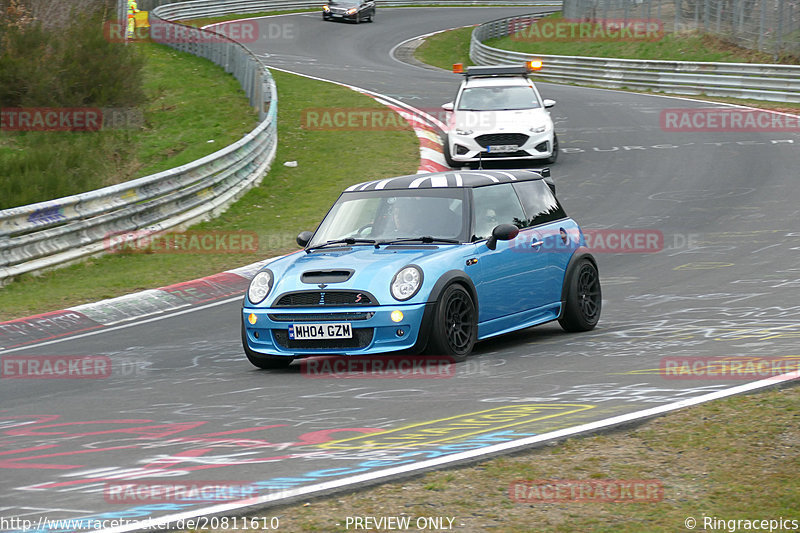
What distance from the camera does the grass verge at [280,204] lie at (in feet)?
46.5

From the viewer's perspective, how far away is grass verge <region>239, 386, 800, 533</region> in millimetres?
4875

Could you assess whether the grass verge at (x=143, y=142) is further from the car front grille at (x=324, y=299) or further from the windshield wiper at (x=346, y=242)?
the car front grille at (x=324, y=299)

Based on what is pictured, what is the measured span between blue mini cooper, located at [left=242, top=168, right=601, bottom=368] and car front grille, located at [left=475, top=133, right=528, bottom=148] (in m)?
11.2

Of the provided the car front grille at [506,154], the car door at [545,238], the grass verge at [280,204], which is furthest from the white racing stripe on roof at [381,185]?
the car front grille at [506,154]

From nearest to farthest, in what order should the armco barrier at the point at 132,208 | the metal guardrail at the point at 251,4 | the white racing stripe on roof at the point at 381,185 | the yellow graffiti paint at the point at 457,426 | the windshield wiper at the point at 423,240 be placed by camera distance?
the yellow graffiti paint at the point at 457,426 < the windshield wiper at the point at 423,240 < the white racing stripe on roof at the point at 381,185 < the armco barrier at the point at 132,208 < the metal guardrail at the point at 251,4

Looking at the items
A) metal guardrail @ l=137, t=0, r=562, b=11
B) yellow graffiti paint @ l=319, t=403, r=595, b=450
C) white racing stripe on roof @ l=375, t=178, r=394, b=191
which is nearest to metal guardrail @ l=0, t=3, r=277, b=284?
white racing stripe on roof @ l=375, t=178, r=394, b=191

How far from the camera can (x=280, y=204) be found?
20219 millimetres

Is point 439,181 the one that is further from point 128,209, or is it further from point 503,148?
point 503,148

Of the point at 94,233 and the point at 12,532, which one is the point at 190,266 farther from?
the point at 12,532

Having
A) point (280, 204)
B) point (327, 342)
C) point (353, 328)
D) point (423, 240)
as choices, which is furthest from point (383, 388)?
point (280, 204)

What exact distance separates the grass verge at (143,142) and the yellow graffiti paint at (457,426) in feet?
39.8

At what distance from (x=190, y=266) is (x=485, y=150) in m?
8.45

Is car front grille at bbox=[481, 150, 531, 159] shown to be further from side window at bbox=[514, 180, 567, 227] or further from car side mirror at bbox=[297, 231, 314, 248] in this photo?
car side mirror at bbox=[297, 231, 314, 248]

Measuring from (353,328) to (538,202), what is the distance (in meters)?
2.75
